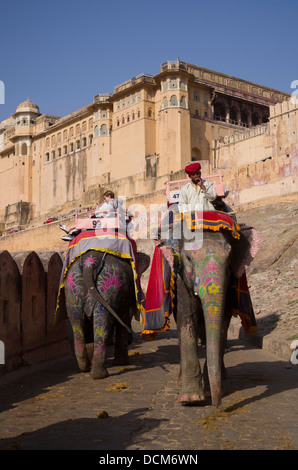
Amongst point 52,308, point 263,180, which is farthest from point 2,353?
point 263,180

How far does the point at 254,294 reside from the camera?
12.9 m

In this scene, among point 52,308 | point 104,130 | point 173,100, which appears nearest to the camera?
point 52,308

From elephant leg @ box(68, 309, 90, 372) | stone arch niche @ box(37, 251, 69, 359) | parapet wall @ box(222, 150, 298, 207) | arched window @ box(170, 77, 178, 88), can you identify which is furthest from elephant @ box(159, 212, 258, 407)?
arched window @ box(170, 77, 178, 88)

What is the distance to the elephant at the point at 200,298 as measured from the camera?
4.98 metres

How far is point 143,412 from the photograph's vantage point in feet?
16.2

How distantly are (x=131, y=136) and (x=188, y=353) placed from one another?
40.7m

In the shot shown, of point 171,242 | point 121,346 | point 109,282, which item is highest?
point 171,242

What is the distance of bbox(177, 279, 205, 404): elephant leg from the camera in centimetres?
514

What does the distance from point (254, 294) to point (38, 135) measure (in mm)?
48687

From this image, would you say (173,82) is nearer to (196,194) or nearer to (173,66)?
(173,66)

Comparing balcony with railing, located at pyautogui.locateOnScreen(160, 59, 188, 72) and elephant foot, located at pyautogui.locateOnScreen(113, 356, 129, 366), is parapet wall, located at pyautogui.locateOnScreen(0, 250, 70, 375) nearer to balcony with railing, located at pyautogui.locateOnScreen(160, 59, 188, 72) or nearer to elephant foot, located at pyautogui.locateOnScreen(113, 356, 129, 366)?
elephant foot, located at pyautogui.locateOnScreen(113, 356, 129, 366)

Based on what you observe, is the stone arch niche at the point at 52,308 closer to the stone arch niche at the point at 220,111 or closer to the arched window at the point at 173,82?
the arched window at the point at 173,82

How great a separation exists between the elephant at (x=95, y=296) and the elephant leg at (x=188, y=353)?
162 cm
